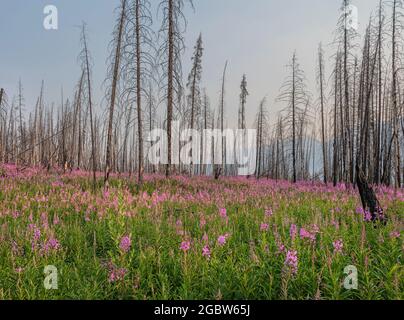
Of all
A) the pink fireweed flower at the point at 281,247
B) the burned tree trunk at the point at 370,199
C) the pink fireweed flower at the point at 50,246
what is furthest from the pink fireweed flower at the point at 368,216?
the pink fireweed flower at the point at 50,246

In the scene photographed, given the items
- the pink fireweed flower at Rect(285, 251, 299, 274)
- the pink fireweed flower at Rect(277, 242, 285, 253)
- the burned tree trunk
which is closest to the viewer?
the pink fireweed flower at Rect(285, 251, 299, 274)

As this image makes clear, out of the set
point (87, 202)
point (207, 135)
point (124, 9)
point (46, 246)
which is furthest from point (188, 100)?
point (46, 246)

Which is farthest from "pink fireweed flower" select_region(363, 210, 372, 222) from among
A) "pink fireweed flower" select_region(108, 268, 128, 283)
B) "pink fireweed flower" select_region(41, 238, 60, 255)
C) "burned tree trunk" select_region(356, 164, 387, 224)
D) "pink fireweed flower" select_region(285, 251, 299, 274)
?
"pink fireweed flower" select_region(41, 238, 60, 255)

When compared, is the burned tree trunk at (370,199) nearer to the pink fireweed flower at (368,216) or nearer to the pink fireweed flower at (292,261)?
the pink fireweed flower at (368,216)

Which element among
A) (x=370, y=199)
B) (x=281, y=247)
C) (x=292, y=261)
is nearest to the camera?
(x=292, y=261)

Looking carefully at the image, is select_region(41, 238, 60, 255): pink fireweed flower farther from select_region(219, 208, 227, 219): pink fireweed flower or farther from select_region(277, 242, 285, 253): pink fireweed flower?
select_region(219, 208, 227, 219): pink fireweed flower

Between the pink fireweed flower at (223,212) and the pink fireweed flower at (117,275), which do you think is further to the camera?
the pink fireweed flower at (223,212)

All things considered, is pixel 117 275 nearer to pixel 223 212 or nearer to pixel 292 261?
pixel 292 261

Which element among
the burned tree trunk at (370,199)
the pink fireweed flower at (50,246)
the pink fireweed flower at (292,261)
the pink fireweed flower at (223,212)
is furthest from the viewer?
the pink fireweed flower at (223,212)

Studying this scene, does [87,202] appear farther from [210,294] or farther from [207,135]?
[207,135]

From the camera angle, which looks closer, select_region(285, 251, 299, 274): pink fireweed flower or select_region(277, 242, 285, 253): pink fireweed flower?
select_region(285, 251, 299, 274): pink fireweed flower

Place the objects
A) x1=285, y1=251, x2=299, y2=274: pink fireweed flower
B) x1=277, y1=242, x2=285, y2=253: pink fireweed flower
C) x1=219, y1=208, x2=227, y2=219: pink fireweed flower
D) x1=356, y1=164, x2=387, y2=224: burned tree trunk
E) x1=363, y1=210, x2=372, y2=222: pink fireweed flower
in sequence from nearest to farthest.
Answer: x1=285, y1=251, x2=299, y2=274: pink fireweed flower < x1=277, y1=242, x2=285, y2=253: pink fireweed flower < x1=363, y1=210, x2=372, y2=222: pink fireweed flower < x1=356, y1=164, x2=387, y2=224: burned tree trunk < x1=219, y1=208, x2=227, y2=219: pink fireweed flower

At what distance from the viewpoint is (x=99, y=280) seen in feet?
12.9

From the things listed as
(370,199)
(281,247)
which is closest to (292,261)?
(281,247)
